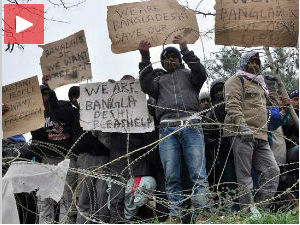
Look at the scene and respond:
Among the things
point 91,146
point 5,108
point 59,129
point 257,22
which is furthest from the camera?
point 59,129

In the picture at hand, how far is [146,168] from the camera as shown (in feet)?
16.2

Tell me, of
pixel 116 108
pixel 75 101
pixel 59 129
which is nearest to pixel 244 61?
pixel 116 108

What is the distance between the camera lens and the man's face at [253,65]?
4.77 metres

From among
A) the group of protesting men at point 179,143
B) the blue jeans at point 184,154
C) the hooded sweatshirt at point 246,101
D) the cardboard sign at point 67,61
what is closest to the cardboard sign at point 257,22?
the group of protesting men at point 179,143

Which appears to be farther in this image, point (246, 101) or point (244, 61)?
point (244, 61)

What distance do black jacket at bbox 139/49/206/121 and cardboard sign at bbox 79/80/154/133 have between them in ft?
0.45

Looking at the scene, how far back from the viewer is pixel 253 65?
4.77 metres

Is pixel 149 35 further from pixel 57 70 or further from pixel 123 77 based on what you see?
pixel 57 70

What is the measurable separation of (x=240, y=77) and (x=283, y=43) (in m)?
0.72

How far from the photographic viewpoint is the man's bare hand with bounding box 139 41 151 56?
14.8 feet

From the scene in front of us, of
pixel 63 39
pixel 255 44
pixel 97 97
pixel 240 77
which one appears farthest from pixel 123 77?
pixel 255 44

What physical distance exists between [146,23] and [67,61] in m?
1.01

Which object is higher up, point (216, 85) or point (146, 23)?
point (146, 23)

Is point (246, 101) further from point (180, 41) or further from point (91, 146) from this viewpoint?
point (91, 146)
